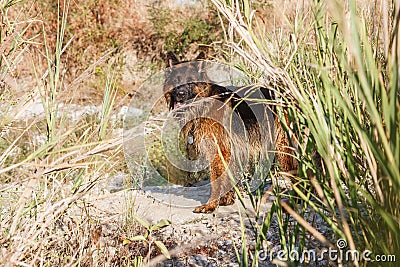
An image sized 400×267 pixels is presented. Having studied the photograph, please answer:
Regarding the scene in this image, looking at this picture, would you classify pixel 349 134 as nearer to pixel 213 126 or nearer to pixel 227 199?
pixel 213 126

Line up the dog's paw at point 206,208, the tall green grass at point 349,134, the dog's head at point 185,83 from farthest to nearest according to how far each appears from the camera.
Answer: the dog's head at point 185,83 → the dog's paw at point 206,208 → the tall green grass at point 349,134

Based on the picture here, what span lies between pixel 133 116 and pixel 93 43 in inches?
178

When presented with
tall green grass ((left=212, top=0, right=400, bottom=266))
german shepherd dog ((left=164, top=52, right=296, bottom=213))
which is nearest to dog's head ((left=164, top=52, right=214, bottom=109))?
german shepherd dog ((left=164, top=52, right=296, bottom=213))

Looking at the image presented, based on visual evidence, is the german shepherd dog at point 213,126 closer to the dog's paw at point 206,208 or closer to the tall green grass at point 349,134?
the dog's paw at point 206,208

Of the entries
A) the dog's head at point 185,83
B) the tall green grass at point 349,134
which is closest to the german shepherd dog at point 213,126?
the dog's head at point 185,83

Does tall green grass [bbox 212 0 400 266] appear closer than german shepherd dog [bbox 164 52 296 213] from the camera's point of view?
Yes

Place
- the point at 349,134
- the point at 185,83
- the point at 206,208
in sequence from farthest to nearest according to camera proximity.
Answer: the point at 185,83 → the point at 206,208 → the point at 349,134

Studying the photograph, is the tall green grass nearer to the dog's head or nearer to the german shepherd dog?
the german shepherd dog

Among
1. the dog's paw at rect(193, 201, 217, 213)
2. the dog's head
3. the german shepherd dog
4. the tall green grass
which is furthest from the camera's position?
the dog's head

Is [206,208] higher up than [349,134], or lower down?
lower down

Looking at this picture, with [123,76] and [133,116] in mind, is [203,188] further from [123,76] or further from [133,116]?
[123,76]

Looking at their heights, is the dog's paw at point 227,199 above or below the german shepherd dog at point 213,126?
below

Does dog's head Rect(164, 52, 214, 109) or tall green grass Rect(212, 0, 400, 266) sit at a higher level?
dog's head Rect(164, 52, 214, 109)

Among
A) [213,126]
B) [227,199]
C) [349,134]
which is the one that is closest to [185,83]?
[213,126]
